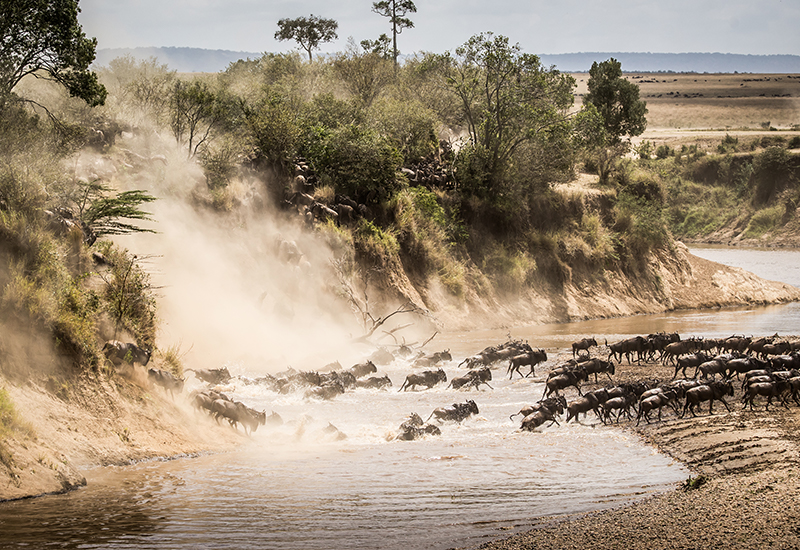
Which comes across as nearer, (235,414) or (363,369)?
(235,414)

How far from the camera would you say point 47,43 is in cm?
2130

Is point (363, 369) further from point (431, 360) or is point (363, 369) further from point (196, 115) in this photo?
point (196, 115)

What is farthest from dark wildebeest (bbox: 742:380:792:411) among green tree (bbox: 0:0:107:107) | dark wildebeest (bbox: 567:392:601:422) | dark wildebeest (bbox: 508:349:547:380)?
green tree (bbox: 0:0:107:107)

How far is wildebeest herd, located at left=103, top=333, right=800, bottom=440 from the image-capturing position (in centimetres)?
1371

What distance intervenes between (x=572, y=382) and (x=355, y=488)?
27.6ft

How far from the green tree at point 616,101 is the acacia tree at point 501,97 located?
41.0ft

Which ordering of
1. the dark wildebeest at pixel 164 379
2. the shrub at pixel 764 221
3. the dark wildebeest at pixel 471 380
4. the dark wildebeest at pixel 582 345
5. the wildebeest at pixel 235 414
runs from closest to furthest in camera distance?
1. the dark wildebeest at pixel 164 379
2. the wildebeest at pixel 235 414
3. the dark wildebeest at pixel 471 380
4. the dark wildebeest at pixel 582 345
5. the shrub at pixel 764 221

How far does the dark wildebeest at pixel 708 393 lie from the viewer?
1405cm

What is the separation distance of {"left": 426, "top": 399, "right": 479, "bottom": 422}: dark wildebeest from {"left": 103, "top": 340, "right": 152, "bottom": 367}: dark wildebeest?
5826mm

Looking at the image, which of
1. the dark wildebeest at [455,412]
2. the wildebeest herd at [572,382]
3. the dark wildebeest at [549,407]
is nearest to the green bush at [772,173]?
the wildebeest herd at [572,382]

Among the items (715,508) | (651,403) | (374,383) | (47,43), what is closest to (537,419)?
(651,403)

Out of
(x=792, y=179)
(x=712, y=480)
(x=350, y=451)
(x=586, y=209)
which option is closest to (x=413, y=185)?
(x=586, y=209)

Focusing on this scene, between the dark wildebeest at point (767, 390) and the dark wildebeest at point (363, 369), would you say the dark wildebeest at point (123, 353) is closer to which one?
the dark wildebeest at point (363, 369)

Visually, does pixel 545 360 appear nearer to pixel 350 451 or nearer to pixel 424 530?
pixel 350 451
